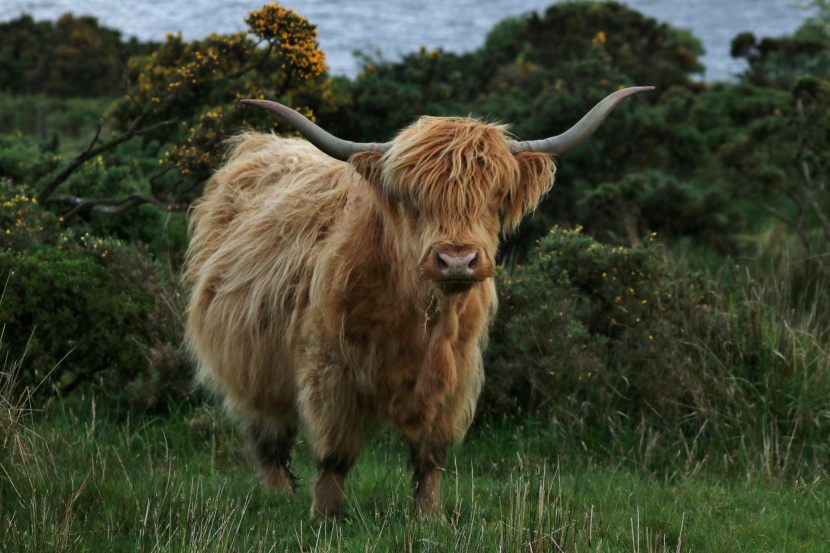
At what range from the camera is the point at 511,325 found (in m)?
6.60

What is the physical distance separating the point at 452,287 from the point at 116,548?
5.38ft

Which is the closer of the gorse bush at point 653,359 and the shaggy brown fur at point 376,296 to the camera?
the shaggy brown fur at point 376,296

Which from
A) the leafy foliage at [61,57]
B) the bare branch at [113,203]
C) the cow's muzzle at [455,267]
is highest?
the cow's muzzle at [455,267]

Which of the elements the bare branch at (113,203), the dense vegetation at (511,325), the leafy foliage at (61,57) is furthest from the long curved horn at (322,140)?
Result: the leafy foliage at (61,57)

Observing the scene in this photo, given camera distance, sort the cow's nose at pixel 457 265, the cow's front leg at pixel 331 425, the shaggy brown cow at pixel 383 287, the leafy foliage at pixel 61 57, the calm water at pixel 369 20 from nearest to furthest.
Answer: the cow's nose at pixel 457 265 < the shaggy brown cow at pixel 383 287 < the cow's front leg at pixel 331 425 < the calm water at pixel 369 20 < the leafy foliage at pixel 61 57

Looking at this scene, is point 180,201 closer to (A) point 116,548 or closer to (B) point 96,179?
(B) point 96,179

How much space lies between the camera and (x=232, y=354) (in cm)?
531

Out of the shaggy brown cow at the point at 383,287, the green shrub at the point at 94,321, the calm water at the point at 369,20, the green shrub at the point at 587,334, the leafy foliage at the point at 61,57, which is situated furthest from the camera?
the leafy foliage at the point at 61,57

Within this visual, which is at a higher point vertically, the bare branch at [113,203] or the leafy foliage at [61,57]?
the bare branch at [113,203]

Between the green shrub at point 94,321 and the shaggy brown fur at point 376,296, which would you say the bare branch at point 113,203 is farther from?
the shaggy brown fur at point 376,296

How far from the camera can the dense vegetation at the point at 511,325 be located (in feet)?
15.4

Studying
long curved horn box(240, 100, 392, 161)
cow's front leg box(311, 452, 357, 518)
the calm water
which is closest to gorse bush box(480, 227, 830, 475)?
cow's front leg box(311, 452, 357, 518)

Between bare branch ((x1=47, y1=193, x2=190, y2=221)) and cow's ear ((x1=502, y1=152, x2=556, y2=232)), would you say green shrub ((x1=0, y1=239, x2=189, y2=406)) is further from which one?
cow's ear ((x1=502, y1=152, x2=556, y2=232))

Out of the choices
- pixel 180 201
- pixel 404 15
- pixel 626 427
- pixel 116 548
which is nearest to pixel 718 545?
pixel 626 427
